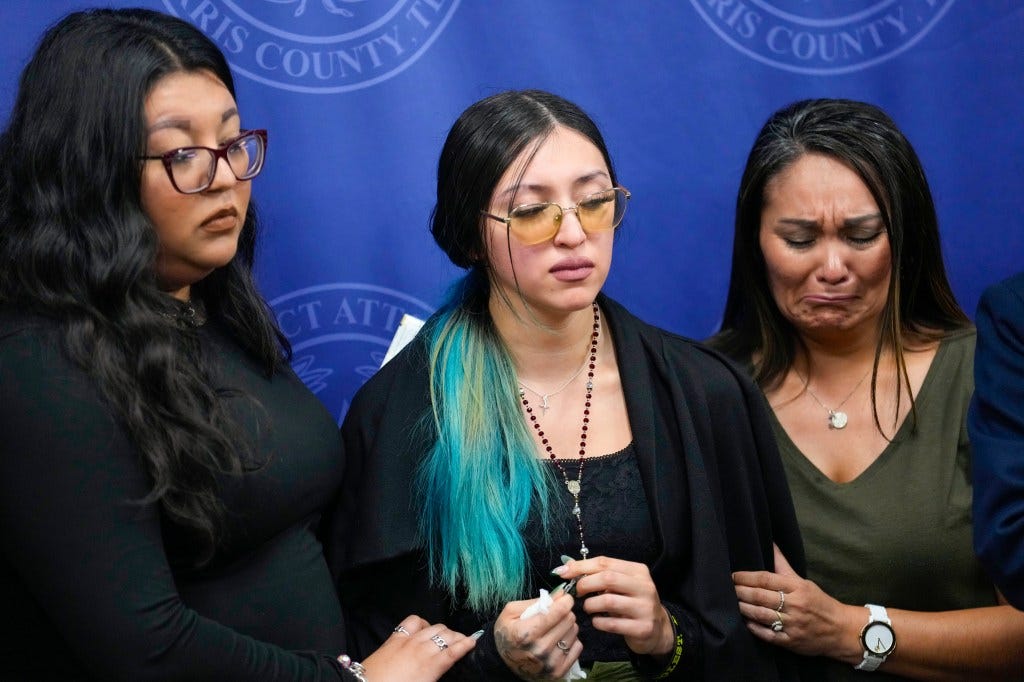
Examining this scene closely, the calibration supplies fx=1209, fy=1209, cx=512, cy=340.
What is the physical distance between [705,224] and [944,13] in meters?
0.76

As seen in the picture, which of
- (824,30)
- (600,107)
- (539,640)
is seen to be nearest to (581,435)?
(539,640)

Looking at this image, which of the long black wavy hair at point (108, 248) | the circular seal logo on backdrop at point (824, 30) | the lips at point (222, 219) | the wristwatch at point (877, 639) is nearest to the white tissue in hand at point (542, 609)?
the long black wavy hair at point (108, 248)

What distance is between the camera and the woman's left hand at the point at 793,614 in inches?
82.1

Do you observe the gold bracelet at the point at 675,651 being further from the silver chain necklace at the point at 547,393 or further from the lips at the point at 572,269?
the lips at the point at 572,269

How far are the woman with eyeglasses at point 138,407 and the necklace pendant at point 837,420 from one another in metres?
1.04

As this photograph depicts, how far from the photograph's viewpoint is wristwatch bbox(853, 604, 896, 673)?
7.05ft

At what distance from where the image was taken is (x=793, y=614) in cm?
209

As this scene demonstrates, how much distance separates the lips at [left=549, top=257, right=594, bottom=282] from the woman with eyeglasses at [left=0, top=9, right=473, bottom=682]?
0.48m

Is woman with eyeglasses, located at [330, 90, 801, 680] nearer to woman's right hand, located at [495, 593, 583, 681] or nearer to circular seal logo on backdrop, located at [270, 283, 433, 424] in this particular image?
woman's right hand, located at [495, 593, 583, 681]

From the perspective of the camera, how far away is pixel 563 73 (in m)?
2.66

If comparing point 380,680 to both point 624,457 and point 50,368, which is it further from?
point 50,368

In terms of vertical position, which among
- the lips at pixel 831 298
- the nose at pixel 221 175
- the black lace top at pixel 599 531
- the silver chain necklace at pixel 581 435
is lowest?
the black lace top at pixel 599 531

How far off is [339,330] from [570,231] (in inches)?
29.3

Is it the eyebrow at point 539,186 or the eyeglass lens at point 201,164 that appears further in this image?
the eyebrow at point 539,186
